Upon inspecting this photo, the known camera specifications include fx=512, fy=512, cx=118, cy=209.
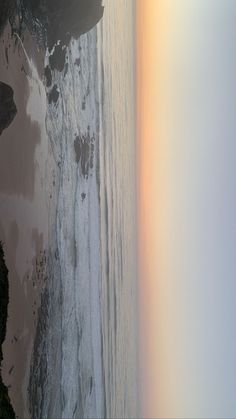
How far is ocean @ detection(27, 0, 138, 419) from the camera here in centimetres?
85

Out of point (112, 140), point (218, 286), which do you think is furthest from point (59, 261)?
point (218, 286)

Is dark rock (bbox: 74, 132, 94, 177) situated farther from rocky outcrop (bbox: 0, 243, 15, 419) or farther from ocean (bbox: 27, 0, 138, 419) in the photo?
rocky outcrop (bbox: 0, 243, 15, 419)

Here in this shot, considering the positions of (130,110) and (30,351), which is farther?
(130,110)

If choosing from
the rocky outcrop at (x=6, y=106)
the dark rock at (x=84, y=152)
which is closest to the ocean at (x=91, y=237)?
the dark rock at (x=84, y=152)

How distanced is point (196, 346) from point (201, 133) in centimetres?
46

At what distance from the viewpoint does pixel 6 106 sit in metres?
0.71

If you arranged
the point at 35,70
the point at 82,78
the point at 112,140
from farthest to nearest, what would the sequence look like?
the point at 112,140
the point at 82,78
the point at 35,70

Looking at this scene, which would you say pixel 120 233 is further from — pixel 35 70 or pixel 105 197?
pixel 35 70

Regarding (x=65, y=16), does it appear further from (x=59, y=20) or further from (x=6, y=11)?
(x=6, y=11)

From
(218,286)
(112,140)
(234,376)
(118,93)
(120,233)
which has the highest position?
(118,93)

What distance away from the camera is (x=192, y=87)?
110cm

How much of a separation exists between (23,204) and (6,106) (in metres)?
0.15

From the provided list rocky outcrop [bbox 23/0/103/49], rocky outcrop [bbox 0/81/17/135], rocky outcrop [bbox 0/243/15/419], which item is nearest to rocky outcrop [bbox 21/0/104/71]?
rocky outcrop [bbox 23/0/103/49]

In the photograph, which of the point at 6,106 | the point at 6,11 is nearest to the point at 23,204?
the point at 6,106
